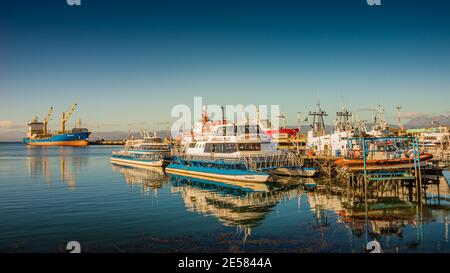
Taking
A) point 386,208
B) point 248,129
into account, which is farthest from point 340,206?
point 248,129

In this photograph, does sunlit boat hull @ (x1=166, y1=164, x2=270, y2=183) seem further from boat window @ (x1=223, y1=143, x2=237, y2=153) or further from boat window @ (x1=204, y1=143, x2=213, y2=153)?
boat window @ (x1=223, y1=143, x2=237, y2=153)

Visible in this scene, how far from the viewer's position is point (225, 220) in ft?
73.5

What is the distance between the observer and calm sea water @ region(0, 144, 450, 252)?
17.2 meters

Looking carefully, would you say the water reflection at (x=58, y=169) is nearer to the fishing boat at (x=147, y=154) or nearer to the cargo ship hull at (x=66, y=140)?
the fishing boat at (x=147, y=154)

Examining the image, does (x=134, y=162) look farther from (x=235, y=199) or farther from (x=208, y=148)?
(x=235, y=199)

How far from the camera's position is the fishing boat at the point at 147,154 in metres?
63.9

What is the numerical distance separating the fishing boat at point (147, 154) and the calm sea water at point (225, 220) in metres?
28.1

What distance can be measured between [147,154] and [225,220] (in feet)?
160

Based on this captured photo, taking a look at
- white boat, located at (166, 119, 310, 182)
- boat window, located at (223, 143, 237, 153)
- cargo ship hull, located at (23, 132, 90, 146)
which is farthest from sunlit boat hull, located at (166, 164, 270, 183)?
cargo ship hull, located at (23, 132, 90, 146)

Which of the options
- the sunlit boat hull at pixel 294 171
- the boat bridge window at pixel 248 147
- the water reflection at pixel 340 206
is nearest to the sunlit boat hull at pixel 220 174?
the water reflection at pixel 340 206

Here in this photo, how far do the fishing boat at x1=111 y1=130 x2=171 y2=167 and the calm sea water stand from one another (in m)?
28.1

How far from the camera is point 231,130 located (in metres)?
43.3

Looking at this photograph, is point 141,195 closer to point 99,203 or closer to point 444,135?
point 99,203
